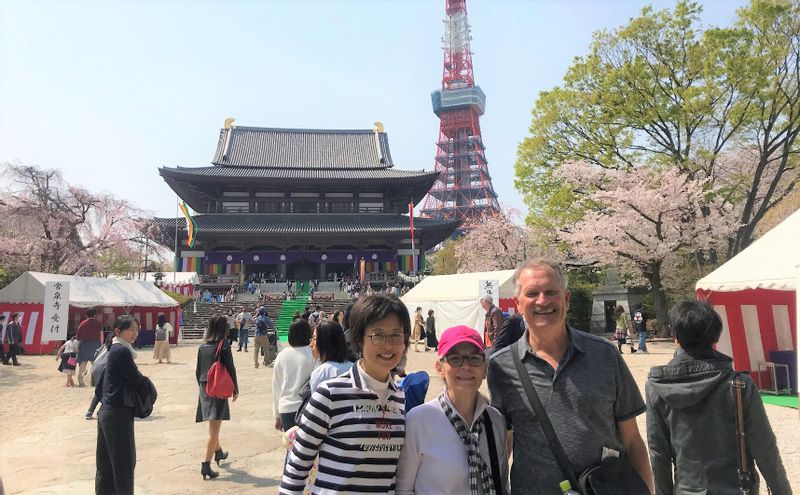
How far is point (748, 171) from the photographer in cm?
1908

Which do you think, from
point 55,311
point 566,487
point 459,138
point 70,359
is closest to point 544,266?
point 566,487

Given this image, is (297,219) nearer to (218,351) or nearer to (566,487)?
(218,351)

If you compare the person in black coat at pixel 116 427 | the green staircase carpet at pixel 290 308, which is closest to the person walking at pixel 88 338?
the person in black coat at pixel 116 427

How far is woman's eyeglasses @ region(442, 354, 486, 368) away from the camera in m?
2.02

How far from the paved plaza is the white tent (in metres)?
4.68

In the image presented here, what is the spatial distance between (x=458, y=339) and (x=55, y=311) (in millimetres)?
14535

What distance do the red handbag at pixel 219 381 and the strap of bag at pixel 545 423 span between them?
11.7 feet

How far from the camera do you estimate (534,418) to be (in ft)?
6.53

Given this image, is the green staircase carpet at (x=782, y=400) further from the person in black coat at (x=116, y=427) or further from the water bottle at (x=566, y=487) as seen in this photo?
the person in black coat at (x=116, y=427)

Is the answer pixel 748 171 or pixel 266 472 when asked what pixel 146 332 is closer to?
pixel 266 472

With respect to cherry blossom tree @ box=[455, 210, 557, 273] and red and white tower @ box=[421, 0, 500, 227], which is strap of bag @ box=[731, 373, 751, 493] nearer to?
cherry blossom tree @ box=[455, 210, 557, 273]

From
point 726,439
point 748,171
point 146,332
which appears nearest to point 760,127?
point 748,171

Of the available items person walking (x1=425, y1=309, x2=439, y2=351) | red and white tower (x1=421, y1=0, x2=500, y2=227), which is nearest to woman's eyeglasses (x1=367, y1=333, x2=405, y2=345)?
person walking (x1=425, y1=309, x2=439, y2=351)

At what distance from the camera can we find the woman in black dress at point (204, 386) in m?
4.82
